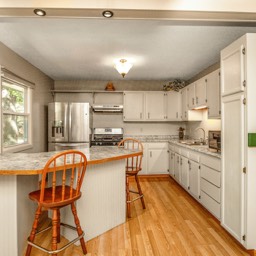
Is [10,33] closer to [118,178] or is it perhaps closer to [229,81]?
[118,178]

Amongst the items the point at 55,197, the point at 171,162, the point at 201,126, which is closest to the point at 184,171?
the point at 171,162

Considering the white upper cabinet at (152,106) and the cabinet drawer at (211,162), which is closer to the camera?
the cabinet drawer at (211,162)

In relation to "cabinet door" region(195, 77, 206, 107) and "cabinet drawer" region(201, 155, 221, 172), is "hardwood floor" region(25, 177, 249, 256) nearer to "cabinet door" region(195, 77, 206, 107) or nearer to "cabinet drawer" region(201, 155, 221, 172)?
"cabinet drawer" region(201, 155, 221, 172)

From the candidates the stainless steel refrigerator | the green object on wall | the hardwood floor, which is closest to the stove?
the stainless steel refrigerator

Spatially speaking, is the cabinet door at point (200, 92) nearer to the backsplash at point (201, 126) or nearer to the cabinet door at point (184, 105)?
the backsplash at point (201, 126)

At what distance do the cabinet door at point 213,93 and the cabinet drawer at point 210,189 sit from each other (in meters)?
1.00

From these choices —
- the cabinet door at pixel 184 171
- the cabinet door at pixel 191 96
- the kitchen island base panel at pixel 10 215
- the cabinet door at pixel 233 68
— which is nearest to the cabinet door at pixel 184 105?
the cabinet door at pixel 191 96

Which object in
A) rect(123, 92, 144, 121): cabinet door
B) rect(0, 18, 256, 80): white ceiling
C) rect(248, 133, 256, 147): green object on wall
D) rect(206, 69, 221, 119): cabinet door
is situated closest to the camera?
rect(248, 133, 256, 147): green object on wall

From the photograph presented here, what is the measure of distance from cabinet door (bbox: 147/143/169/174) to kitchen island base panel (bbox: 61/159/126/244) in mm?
2450

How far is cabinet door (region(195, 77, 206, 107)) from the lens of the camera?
377 cm

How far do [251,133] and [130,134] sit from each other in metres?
3.75

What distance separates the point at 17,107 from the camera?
3.83m

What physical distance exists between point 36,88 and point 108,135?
6.25 ft

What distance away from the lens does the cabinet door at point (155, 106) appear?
17.4 feet
